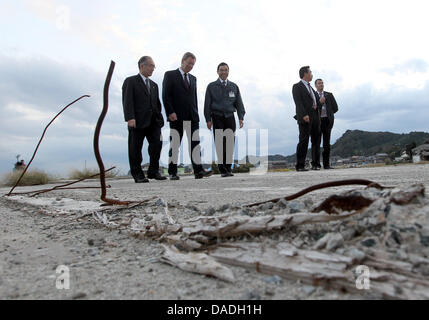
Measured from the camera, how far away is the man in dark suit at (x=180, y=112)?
19.5 feet

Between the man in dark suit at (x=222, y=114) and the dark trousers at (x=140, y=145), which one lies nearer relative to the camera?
the dark trousers at (x=140, y=145)

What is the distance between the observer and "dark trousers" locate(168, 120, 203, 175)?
595 cm

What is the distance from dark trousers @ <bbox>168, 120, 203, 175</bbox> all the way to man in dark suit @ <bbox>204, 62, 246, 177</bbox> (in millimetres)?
361

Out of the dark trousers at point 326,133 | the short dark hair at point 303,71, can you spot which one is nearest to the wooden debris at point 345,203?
the short dark hair at point 303,71

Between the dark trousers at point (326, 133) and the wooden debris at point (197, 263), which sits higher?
the dark trousers at point (326, 133)

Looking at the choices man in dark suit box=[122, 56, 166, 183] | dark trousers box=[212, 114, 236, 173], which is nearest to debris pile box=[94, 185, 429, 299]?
man in dark suit box=[122, 56, 166, 183]

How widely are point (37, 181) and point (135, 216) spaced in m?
8.91

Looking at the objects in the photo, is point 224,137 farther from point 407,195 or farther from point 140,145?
point 407,195

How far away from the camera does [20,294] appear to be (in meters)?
0.95

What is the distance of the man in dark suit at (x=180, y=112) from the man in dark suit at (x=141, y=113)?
9.7 inches

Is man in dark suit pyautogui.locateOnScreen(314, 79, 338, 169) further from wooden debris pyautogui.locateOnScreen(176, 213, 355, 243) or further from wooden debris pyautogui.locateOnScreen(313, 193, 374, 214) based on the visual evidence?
wooden debris pyautogui.locateOnScreen(176, 213, 355, 243)

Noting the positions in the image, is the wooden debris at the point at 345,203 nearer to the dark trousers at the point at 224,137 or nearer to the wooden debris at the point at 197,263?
the wooden debris at the point at 197,263
